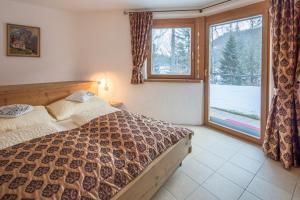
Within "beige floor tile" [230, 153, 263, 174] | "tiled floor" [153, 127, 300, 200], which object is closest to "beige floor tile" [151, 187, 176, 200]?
"tiled floor" [153, 127, 300, 200]

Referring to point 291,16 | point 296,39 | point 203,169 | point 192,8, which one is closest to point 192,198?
point 203,169

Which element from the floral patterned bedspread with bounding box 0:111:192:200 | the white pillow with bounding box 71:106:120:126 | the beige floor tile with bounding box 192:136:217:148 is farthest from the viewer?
the beige floor tile with bounding box 192:136:217:148

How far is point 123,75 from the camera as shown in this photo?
3.79m

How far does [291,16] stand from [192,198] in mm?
2210

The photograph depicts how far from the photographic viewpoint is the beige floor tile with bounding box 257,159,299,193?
6.30 ft

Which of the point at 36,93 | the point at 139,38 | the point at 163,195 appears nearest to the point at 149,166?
the point at 163,195

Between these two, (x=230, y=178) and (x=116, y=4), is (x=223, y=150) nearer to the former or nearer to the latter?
(x=230, y=178)

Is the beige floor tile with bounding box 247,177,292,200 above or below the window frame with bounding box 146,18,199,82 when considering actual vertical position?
below

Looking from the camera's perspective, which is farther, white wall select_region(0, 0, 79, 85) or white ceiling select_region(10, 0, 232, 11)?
white ceiling select_region(10, 0, 232, 11)

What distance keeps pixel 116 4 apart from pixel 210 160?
9.42 feet

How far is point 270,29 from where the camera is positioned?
2.53 m

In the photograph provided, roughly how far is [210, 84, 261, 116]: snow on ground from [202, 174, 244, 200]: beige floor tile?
4.65 ft

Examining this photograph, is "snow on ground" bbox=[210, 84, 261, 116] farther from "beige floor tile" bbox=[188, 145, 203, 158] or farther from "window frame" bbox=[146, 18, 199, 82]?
A: "beige floor tile" bbox=[188, 145, 203, 158]

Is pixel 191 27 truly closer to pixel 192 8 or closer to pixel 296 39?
pixel 192 8
